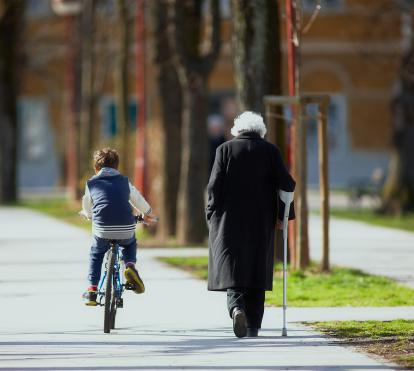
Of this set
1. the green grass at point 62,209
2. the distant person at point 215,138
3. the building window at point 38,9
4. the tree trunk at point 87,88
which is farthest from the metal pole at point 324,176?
the building window at point 38,9

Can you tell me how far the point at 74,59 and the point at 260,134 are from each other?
97.0 ft

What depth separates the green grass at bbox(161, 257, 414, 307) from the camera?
47.9ft

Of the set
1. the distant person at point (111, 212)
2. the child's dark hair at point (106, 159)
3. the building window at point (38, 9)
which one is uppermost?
the building window at point (38, 9)

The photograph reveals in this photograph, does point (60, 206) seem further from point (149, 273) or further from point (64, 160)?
point (149, 273)

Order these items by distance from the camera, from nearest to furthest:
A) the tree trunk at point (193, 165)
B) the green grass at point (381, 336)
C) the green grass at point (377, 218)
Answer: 1. the green grass at point (381, 336)
2. the tree trunk at point (193, 165)
3. the green grass at point (377, 218)

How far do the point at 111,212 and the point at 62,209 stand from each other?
2374 cm

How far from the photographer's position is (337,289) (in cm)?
1589

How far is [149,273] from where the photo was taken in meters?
17.9

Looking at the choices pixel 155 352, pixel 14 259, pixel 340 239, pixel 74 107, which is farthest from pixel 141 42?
pixel 155 352

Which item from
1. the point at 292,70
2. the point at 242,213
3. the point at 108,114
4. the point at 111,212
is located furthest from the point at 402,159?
the point at 242,213

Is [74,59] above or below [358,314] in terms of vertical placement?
above

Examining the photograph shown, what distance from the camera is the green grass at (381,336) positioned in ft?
35.2

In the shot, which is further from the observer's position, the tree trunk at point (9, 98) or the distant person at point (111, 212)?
the tree trunk at point (9, 98)

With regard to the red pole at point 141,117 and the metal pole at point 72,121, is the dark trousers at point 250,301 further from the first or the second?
the metal pole at point 72,121
